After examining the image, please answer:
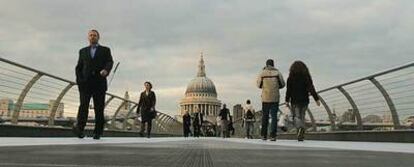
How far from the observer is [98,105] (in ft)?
35.0

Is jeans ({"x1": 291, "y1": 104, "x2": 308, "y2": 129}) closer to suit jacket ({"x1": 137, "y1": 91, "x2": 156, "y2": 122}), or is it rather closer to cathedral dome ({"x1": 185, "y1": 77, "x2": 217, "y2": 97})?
suit jacket ({"x1": 137, "y1": 91, "x2": 156, "y2": 122})

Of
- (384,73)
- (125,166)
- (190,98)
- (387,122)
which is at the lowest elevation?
(125,166)

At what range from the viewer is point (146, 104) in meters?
17.5

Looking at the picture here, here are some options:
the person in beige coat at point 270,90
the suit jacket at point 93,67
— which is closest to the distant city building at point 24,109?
the suit jacket at point 93,67

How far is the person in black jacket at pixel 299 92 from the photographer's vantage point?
12.9 metres

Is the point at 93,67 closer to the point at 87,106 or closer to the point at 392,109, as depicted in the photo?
the point at 87,106

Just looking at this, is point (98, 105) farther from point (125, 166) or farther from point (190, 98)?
point (190, 98)

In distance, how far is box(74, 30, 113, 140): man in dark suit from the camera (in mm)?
10508

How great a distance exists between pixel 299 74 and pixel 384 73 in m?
2.00

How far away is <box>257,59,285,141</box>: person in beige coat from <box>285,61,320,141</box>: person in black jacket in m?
0.81

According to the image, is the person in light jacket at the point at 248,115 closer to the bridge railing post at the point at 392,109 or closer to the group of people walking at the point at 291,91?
the group of people walking at the point at 291,91

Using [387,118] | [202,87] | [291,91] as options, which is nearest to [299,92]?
[291,91]

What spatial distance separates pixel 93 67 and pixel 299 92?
4521 millimetres

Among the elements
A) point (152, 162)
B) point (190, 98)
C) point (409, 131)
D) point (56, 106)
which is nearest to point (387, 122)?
point (409, 131)
